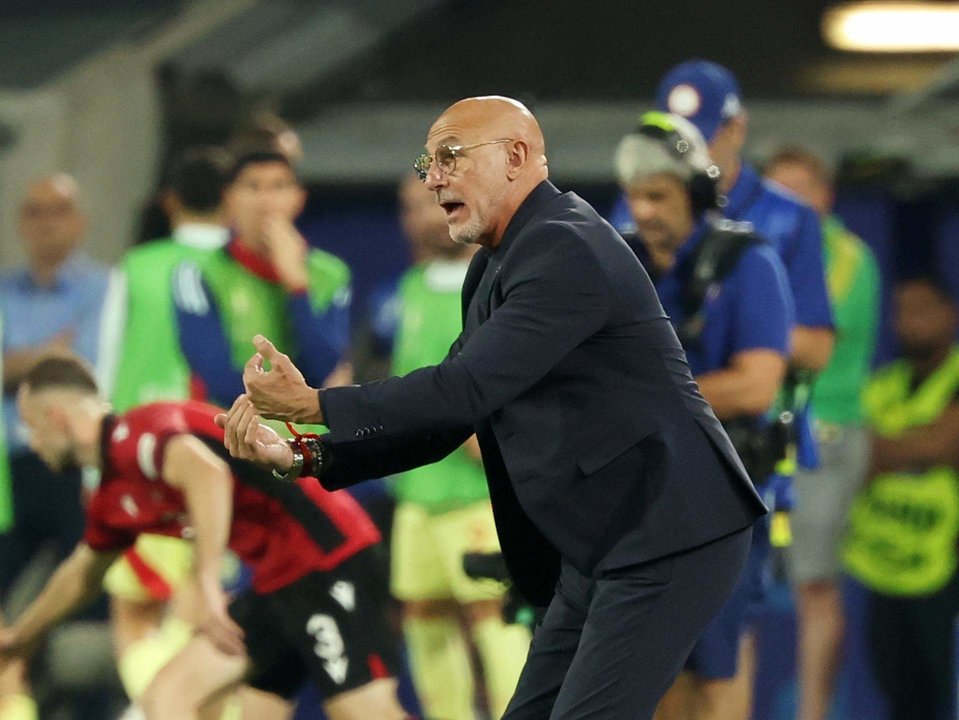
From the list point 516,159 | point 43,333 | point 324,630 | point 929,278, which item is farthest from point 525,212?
point 929,278

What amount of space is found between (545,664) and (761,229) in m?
2.38

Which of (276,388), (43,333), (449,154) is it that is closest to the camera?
(276,388)

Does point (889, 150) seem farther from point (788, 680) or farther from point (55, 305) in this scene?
point (55, 305)

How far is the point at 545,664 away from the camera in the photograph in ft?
13.0

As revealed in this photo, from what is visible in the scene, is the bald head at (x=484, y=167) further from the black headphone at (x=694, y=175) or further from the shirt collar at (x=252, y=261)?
the shirt collar at (x=252, y=261)

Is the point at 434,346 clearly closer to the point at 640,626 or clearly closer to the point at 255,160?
the point at 255,160

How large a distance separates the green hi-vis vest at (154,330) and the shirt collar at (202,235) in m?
0.04

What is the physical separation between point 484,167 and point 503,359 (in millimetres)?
409

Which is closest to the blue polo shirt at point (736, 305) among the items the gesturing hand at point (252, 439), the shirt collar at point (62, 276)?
the gesturing hand at point (252, 439)

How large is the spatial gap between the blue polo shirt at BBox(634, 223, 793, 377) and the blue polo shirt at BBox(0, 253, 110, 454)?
2777 millimetres

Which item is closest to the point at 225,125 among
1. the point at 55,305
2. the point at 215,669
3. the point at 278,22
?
the point at 278,22

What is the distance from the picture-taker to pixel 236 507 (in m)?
5.37

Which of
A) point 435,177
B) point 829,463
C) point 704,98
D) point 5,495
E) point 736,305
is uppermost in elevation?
point 704,98

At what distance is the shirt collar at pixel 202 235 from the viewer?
6922 mm
